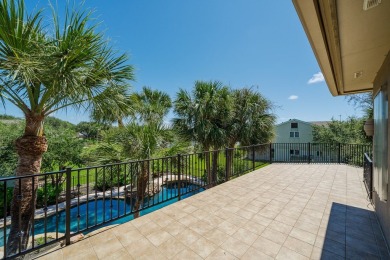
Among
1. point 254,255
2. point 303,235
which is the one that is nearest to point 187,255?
point 254,255

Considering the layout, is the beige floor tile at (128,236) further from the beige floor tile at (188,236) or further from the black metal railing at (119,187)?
the beige floor tile at (188,236)

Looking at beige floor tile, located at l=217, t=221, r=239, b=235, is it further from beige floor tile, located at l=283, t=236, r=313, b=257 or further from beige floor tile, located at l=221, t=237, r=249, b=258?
beige floor tile, located at l=283, t=236, r=313, b=257

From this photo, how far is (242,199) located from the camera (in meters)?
3.45

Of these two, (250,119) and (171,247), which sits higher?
(250,119)

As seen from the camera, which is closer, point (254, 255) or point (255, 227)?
point (254, 255)

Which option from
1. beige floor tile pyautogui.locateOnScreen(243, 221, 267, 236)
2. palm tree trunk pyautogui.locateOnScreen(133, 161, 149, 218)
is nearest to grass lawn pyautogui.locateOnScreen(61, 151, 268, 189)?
palm tree trunk pyautogui.locateOnScreen(133, 161, 149, 218)

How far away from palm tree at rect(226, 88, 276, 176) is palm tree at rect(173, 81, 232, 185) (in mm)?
716

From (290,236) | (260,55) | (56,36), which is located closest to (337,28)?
(290,236)

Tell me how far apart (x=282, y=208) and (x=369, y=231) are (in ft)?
3.50

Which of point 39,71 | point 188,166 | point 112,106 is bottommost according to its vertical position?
point 188,166

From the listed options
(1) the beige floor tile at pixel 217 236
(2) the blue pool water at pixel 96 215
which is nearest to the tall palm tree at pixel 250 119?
(2) the blue pool water at pixel 96 215

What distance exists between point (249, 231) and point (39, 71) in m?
3.56

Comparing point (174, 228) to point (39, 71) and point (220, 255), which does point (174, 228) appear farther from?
point (39, 71)

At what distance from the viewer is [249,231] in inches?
90.9
